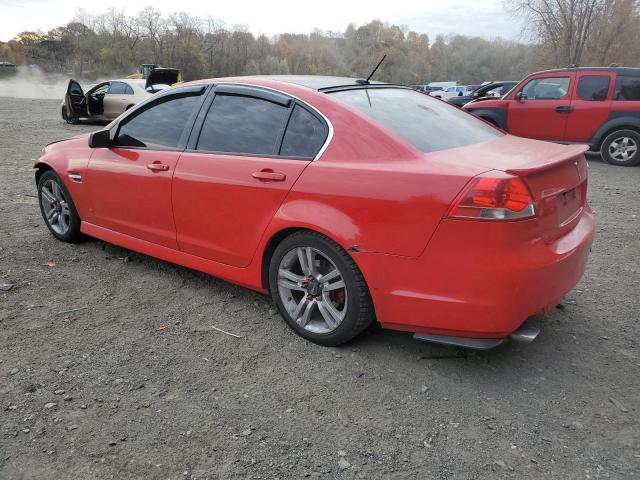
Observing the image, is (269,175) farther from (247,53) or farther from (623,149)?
(247,53)

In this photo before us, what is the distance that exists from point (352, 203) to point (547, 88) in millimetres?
9261

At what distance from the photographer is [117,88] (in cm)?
1536

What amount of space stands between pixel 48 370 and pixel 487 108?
10.1 meters

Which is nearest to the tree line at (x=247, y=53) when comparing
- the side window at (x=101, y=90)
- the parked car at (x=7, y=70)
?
the parked car at (x=7, y=70)

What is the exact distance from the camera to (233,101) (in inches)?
137

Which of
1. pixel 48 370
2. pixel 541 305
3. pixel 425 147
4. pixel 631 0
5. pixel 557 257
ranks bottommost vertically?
pixel 48 370

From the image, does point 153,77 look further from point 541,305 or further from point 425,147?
point 541,305

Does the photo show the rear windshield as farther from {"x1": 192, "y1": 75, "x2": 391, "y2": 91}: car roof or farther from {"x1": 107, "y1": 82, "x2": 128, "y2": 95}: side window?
{"x1": 107, "y1": 82, "x2": 128, "y2": 95}: side window

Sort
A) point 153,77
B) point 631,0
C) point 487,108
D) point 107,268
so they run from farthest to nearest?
point 631,0 → point 487,108 → point 153,77 → point 107,268

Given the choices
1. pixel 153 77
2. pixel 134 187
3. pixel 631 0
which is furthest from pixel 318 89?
pixel 631 0

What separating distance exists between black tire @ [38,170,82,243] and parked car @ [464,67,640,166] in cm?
868

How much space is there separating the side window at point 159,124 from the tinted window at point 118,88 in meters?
12.3

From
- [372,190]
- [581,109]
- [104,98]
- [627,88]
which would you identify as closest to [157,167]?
[372,190]

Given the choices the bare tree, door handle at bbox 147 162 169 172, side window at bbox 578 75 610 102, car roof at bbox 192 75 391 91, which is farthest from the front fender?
the bare tree
